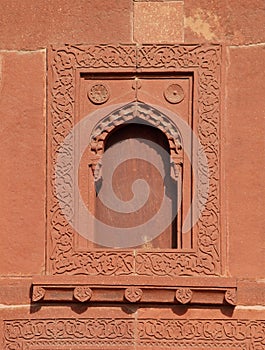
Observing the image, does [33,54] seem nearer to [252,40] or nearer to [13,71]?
[13,71]

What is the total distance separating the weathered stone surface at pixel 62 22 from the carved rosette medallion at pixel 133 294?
1567 mm

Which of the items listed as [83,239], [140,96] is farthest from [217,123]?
[83,239]

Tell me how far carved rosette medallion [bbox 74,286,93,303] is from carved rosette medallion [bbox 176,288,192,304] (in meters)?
0.53

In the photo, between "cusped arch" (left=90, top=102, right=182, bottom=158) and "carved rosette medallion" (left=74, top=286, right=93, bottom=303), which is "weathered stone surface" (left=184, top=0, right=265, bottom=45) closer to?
"cusped arch" (left=90, top=102, right=182, bottom=158)

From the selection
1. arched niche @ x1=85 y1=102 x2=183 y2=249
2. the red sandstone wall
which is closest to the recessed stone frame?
the red sandstone wall

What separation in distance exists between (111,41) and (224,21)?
719 millimetres

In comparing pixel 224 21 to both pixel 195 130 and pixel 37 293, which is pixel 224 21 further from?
pixel 37 293

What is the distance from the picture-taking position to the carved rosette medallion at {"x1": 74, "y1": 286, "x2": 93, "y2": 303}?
9.56m

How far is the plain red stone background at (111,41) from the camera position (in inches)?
380

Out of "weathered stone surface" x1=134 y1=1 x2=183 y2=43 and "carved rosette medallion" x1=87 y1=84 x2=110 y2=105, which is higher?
"weathered stone surface" x1=134 y1=1 x2=183 y2=43

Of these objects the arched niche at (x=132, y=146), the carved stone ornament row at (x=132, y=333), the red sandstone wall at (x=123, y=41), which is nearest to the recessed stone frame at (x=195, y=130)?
the red sandstone wall at (x=123, y=41)

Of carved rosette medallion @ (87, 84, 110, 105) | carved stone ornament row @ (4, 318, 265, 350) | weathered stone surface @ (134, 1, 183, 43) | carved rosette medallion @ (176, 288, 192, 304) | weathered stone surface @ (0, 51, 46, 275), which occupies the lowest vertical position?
carved stone ornament row @ (4, 318, 265, 350)

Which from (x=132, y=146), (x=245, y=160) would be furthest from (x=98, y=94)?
(x=245, y=160)

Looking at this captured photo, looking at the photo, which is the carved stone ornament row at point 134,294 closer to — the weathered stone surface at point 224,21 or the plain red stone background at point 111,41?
the plain red stone background at point 111,41
